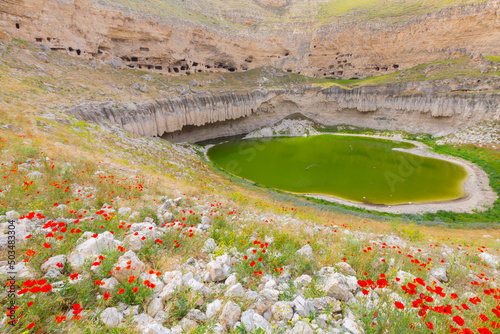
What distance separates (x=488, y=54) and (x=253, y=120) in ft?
157

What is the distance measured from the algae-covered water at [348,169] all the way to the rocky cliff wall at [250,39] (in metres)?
22.1

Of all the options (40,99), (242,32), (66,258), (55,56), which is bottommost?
(66,258)

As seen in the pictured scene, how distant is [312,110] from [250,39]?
2298 cm

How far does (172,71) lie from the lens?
1656 inches

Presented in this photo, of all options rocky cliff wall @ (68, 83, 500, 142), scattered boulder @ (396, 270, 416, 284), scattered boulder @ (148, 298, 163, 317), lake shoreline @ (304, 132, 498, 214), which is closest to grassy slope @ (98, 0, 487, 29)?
rocky cliff wall @ (68, 83, 500, 142)

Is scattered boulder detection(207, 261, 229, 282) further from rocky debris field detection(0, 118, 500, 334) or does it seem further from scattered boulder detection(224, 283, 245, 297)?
scattered boulder detection(224, 283, 245, 297)

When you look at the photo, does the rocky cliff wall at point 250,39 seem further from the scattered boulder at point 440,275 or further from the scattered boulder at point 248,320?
the scattered boulder at point 440,275

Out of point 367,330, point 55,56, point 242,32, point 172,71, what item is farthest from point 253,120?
point 367,330

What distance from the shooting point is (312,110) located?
166 feet

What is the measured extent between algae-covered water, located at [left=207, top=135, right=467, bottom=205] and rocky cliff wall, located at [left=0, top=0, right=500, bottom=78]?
22.1 m

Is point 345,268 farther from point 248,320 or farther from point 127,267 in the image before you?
point 127,267

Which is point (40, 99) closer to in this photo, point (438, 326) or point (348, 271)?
point (348, 271)

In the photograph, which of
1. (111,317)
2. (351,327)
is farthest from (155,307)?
(351,327)

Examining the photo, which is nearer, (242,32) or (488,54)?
A: (488,54)
